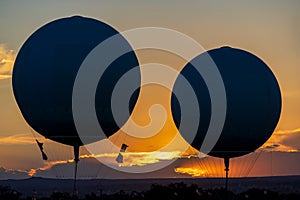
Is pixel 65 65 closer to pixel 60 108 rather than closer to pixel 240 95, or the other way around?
pixel 60 108

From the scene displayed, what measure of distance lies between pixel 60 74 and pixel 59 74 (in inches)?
→ 2.0

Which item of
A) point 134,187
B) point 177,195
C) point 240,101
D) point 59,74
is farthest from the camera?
point 134,187

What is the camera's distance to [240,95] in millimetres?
52750

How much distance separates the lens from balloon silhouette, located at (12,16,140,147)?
46844 millimetres

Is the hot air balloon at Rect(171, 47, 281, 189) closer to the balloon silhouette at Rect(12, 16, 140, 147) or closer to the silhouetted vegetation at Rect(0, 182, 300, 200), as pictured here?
the silhouetted vegetation at Rect(0, 182, 300, 200)

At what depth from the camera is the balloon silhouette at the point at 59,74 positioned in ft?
154

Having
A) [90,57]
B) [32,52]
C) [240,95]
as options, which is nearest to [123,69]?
[90,57]

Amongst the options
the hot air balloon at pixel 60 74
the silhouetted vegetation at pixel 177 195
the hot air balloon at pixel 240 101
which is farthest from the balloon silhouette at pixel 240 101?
the hot air balloon at pixel 60 74

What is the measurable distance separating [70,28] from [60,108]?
14.0 ft

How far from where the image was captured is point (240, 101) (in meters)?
52.7

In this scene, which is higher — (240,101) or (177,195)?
(240,101)

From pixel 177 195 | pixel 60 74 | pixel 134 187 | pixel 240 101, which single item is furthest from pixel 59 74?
pixel 134 187

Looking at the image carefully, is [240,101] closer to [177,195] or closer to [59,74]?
[177,195]

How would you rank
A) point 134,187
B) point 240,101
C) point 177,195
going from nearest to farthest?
point 177,195
point 240,101
point 134,187
